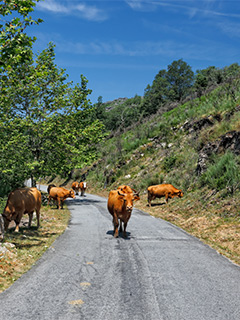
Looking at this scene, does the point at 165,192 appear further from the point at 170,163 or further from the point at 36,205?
the point at 36,205

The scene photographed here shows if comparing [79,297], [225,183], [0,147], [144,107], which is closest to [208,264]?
[79,297]

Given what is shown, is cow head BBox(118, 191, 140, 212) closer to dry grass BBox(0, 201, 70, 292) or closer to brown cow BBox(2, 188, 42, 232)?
dry grass BBox(0, 201, 70, 292)

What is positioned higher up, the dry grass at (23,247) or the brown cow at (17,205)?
the brown cow at (17,205)

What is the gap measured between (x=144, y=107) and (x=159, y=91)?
5978 millimetres

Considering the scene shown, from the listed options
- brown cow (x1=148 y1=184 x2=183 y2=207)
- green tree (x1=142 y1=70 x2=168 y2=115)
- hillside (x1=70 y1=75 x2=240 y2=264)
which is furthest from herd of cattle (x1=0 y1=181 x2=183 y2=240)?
green tree (x1=142 y1=70 x2=168 y2=115)

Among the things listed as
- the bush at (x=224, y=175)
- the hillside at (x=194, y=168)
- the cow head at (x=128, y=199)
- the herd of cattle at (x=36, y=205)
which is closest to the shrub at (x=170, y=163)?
the hillside at (x=194, y=168)

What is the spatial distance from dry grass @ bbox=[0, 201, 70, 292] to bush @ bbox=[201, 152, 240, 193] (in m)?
8.88

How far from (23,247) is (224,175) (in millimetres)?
11545

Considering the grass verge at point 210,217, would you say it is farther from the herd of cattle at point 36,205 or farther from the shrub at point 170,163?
the shrub at point 170,163

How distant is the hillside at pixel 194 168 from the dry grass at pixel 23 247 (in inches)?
243

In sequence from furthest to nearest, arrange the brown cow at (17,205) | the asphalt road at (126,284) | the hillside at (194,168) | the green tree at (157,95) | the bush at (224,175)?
the green tree at (157,95) < the bush at (224,175) < the hillside at (194,168) < the brown cow at (17,205) < the asphalt road at (126,284)

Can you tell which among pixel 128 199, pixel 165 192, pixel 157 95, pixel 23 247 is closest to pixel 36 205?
pixel 23 247

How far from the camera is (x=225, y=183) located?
15430 millimetres

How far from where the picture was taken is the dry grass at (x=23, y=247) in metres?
6.71
